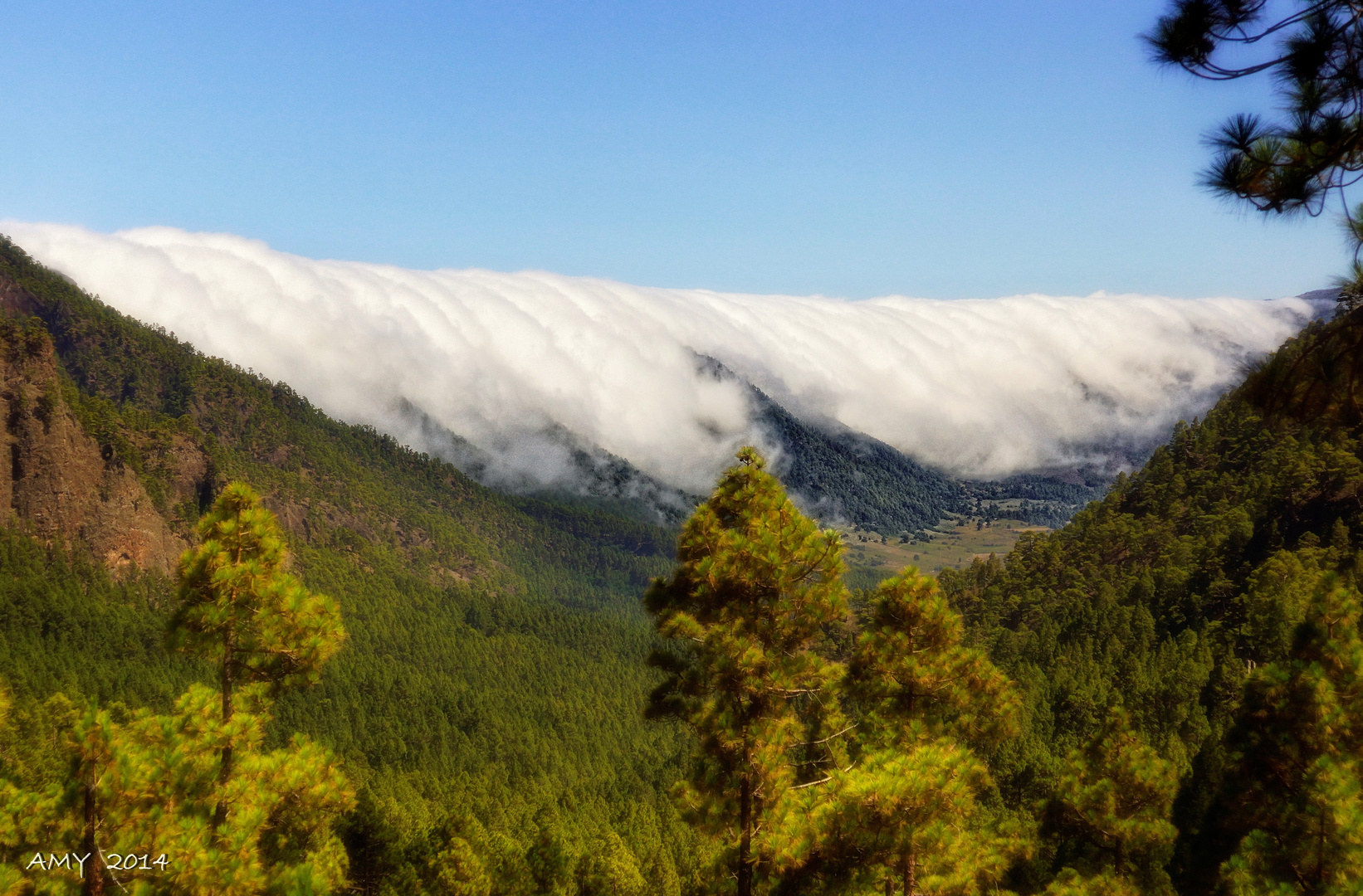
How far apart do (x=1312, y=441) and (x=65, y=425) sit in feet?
702

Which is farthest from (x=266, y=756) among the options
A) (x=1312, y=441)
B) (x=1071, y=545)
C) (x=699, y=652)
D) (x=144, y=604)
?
(x=144, y=604)

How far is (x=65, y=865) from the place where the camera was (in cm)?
1258

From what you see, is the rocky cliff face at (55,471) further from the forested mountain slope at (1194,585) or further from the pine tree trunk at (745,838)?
the pine tree trunk at (745,838)

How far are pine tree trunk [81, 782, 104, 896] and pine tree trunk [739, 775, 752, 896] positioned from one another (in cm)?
1073

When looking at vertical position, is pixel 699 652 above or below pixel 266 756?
above

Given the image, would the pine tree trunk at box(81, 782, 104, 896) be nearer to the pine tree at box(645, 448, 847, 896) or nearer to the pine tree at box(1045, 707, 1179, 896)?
the pine tree at box(645, 448, 847, 896)

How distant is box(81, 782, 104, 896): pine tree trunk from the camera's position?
12.8m

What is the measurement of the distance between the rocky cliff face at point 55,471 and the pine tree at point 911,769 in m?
163

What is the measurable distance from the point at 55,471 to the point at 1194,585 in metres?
200

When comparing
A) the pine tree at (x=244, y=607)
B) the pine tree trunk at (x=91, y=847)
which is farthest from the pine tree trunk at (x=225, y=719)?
the pine tree trunk at (x=91, y=847)

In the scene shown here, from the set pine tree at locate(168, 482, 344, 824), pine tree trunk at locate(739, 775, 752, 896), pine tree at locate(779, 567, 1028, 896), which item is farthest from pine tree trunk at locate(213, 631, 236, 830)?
pine tree at locate(779, 567, 1028, 896)

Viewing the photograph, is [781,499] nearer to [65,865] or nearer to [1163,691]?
[65,865]

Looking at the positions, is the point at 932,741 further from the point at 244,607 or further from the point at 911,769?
the point at 244,607

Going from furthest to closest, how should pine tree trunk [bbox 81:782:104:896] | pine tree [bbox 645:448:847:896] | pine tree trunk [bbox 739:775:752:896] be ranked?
pine tree [bbox 645:448:847:896]
pine tree trunk [bbox 739:775:752:896]
pine tree trunk [bbox 81:782:104:896]
